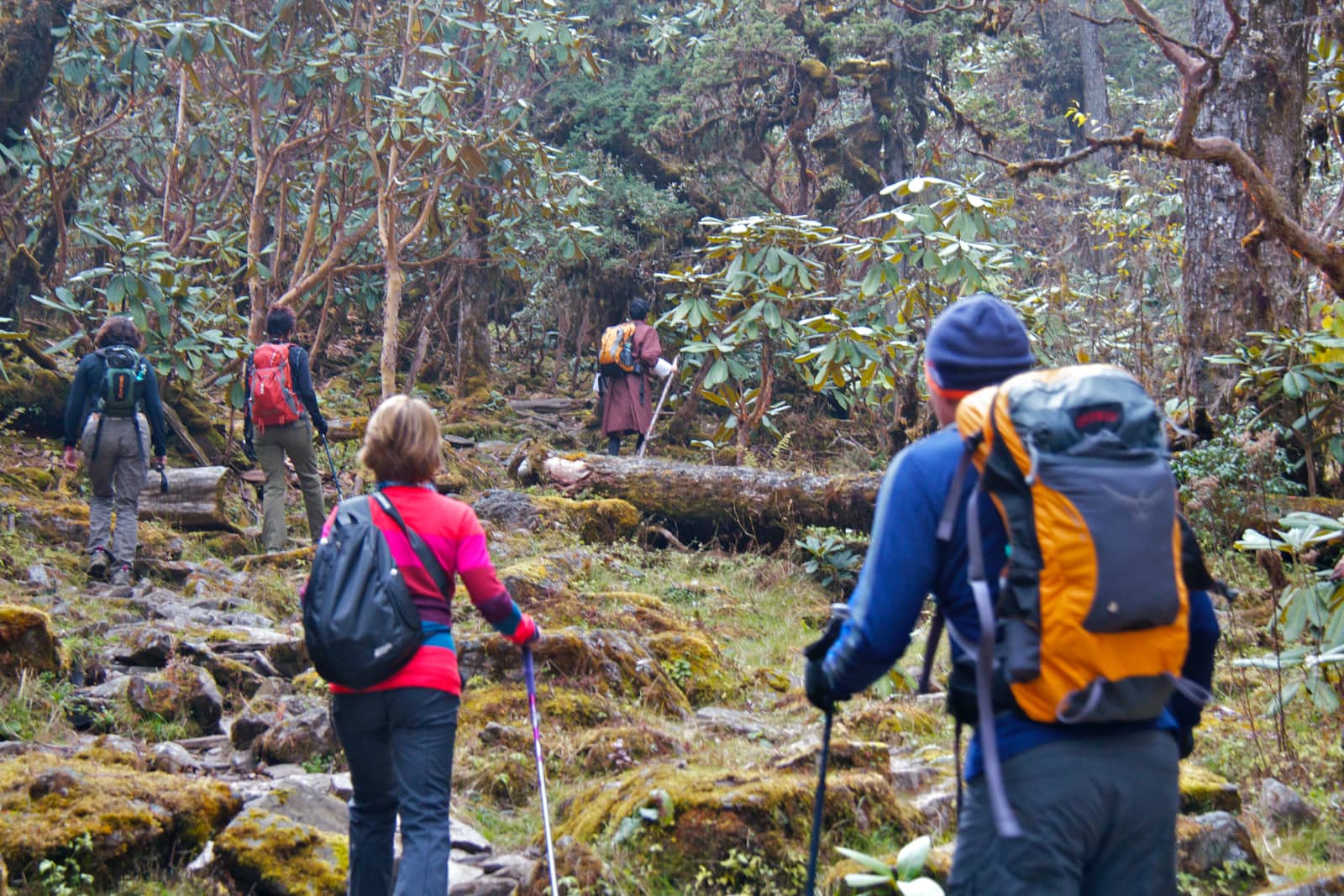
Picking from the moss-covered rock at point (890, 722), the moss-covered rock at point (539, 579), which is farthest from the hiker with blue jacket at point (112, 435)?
the moss-covered rock at point (890, 722)

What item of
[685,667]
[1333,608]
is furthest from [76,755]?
[1333,608]

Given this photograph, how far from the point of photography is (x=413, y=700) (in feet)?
11.6

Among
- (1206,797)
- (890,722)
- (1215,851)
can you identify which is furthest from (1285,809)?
(890,722)

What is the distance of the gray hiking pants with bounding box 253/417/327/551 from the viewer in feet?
31.6

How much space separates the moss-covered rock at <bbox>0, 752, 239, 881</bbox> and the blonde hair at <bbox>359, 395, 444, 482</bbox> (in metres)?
1.47

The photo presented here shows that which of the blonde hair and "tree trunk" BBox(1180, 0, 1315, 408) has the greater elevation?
"tree trunk" BBox(1180, 0, 1315, 408)

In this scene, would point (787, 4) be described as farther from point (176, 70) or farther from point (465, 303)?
point (176, 70)

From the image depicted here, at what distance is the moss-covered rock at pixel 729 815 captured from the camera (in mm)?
3955

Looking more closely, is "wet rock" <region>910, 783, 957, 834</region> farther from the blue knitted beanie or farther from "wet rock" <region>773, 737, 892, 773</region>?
the blue knitted beanie

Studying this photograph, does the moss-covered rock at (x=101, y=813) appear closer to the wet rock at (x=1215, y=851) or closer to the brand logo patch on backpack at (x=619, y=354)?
the wet rock at (x=1215, y=851)

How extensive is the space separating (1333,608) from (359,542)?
145 inches

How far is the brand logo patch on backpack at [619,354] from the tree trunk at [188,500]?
4313 mm

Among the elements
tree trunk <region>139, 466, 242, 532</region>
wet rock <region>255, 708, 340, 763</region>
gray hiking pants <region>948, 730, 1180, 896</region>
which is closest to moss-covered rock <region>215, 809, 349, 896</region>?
wet rock <region>255, 708, 340, 763</region>

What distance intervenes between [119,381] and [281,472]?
1659mm
